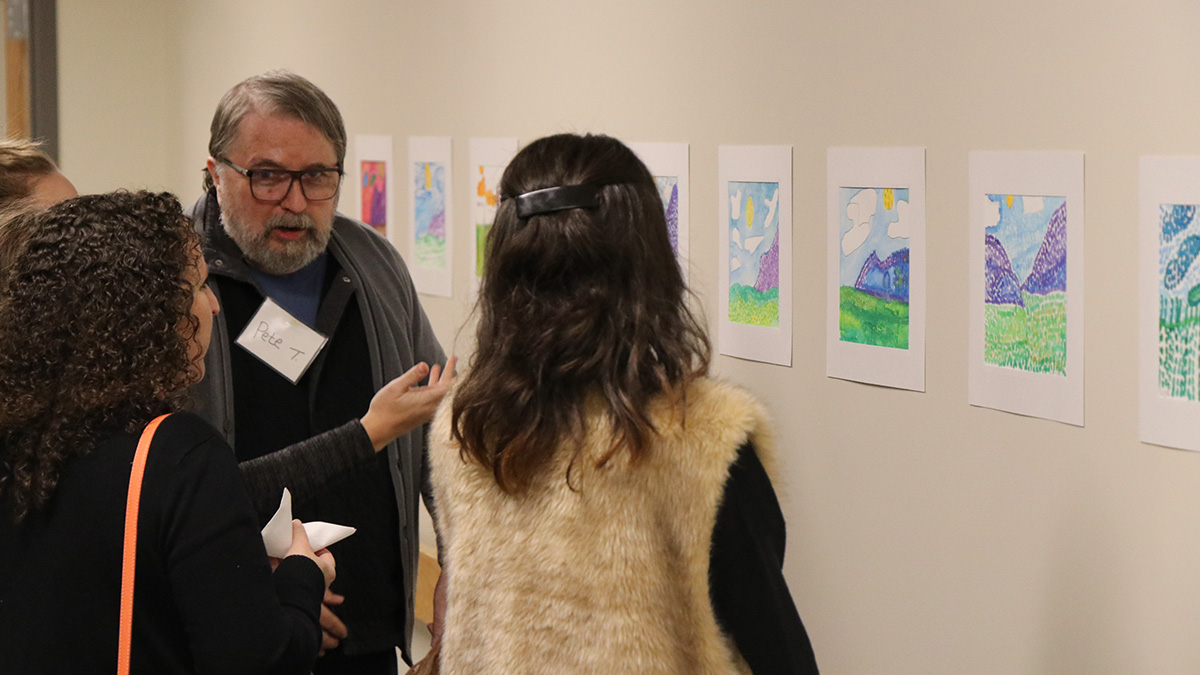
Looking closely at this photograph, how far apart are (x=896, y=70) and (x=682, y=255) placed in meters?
0.97

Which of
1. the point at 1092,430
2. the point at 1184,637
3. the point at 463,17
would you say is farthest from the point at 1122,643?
the point at 463,17

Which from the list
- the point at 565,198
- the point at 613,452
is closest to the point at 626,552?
the point at 613,452

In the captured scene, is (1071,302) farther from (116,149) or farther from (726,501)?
(116,149)

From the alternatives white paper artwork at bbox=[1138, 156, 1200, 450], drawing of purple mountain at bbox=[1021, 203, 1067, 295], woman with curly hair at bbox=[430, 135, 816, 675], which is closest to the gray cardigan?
woman with curly hair at bbox=[430, 135, 816, 675]

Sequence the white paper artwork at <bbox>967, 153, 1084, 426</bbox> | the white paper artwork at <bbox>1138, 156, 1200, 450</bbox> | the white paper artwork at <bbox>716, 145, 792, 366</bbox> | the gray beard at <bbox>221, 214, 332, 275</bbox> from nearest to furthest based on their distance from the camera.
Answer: the white paper artwork at <bbox>1138, 156, 1200, 450</bbox> < the white paper artwork at <bbox>967, 153, 1084, 426</bbox> < the gray beard at <bbox>221, 214, 332, 275</bbox> < the white paper artwork at <bbox>716, 145, 792, 366</bbox>

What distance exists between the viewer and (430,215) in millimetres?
4941

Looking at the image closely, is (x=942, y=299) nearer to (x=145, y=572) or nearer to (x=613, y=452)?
(x=613, y=452)

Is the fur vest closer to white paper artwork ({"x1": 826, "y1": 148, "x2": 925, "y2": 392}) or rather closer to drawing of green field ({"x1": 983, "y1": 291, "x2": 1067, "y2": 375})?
drawing of green field ({"x1": 983, "y1": 291, "x2": 1067, "y2": 375})

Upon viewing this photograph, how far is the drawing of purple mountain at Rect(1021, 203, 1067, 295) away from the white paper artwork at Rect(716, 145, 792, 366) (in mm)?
791

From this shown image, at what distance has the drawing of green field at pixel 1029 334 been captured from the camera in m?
2.41

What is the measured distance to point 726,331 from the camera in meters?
3.44

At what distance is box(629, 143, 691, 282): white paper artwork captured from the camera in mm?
3512

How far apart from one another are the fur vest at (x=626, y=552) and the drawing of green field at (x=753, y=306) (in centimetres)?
142

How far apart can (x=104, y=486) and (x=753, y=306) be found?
2.01 metres
